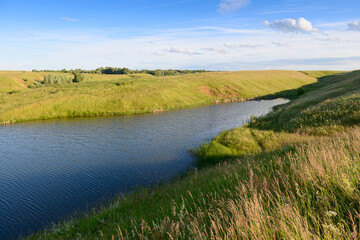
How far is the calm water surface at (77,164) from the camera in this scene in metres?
12.2

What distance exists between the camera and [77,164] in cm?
1816

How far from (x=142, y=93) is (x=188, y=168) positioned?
140 ft

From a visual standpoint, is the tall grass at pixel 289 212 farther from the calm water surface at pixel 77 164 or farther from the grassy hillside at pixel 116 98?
the grassy hillside at pixel 116 98

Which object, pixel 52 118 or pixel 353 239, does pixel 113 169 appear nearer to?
pixel 353 239

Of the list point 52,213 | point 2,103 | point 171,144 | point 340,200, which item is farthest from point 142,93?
point 340,200

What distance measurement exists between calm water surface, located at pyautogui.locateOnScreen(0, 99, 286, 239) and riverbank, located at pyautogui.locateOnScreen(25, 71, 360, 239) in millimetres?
2455

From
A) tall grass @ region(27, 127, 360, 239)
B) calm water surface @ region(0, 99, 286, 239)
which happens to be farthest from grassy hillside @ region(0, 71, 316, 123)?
tall grass @ region(27, 127, 360, 239)

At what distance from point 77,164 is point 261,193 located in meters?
16.9

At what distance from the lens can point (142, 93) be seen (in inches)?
2229

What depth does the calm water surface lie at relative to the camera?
1218 centimetres

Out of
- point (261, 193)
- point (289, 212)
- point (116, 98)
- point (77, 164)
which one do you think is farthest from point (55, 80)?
point (289, 212)

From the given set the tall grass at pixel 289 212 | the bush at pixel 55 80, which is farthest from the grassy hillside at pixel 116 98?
the tall grass at pixel 289 212

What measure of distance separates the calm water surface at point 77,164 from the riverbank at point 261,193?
96.7 inches

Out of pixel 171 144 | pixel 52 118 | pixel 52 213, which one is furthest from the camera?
pixel 52 118
